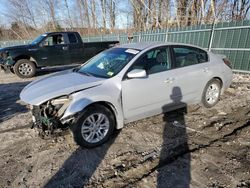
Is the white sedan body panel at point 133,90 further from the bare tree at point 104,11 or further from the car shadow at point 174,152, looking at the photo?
the bare tree at point 104,11

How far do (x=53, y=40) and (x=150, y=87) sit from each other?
26.2 feet

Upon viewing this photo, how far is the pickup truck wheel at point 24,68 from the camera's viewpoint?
31.8ft

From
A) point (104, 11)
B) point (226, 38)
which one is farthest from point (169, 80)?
point (104, 11)

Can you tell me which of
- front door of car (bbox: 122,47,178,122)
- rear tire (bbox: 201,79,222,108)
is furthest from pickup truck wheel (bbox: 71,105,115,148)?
rear tire (bbox: 201,79,222,108)

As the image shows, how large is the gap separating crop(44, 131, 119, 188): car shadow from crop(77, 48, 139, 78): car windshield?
4.28 ft

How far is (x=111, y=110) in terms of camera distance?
12.3 ft

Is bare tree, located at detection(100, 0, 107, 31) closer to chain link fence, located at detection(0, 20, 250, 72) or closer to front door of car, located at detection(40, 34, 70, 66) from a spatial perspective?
chain link fence, located at detection(0, 20, 250, 72)

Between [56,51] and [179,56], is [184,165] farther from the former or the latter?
[56,51]

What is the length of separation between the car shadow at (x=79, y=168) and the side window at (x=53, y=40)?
798 cm

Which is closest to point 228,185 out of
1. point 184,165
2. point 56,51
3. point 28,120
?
point 184,165

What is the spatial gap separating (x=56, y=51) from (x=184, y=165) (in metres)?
8.90

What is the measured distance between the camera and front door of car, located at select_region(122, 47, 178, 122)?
3809 millimetres

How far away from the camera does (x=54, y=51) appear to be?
10.3 metres

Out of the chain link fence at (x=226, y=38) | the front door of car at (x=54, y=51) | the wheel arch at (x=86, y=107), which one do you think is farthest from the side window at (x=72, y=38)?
the wheel arch at (x=86, y=107)
